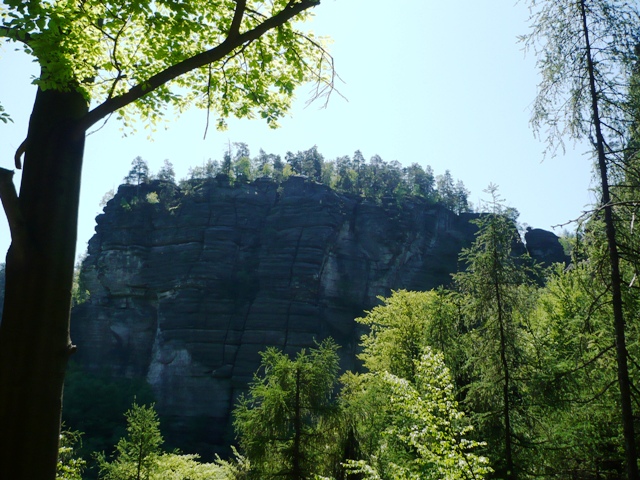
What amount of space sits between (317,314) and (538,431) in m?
38.4

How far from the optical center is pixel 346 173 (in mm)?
76312

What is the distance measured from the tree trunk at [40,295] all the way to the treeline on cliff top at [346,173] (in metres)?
60.5

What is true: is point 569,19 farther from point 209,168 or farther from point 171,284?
point 209,168

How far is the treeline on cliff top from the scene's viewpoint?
72.7 metres

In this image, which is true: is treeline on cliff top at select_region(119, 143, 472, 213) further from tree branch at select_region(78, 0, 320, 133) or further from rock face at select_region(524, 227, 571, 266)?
tree branch at select_region(78, 0, 320, 133)

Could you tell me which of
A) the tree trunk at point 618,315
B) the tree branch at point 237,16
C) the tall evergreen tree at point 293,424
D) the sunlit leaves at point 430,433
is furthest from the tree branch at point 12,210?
the tall evergreen tree at point 293,424

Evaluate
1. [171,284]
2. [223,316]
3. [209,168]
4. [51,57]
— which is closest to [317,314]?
[223,316]

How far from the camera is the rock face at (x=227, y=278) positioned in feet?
154

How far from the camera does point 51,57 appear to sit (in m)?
4.05

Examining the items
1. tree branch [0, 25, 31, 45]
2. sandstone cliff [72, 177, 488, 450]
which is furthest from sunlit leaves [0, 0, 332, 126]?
sandstone cliff [72, 177, 488, 450]

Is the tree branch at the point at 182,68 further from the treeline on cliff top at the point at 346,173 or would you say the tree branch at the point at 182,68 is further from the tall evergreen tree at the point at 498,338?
the treeline on cliff top at the point at 346,173

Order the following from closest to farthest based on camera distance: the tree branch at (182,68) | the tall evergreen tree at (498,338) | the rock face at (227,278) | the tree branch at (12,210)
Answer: the tree branch at (12,210)
the tree branch at (182,68)
the tall evergreen tree at (498,338)
the rock face at (227,278)

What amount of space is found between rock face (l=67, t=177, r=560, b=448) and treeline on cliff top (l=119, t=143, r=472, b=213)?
37.5 ft

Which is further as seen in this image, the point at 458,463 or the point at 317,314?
the point at 317,314
